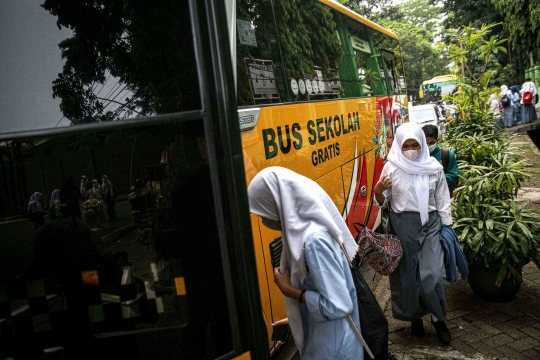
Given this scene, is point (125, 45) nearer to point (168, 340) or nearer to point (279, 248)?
point (168, 340)

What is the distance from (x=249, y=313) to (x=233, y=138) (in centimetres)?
70

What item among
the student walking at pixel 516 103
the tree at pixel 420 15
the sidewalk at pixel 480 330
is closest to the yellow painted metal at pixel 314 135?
the sidewalk at pixel 480 330

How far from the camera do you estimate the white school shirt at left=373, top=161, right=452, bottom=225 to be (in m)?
3.56

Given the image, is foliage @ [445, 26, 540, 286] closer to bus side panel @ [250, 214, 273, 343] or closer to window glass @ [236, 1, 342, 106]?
window glass @ [236, 1, 342, 106]

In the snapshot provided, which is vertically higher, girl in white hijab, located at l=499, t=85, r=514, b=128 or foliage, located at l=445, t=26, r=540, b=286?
girl in white hijab, located at l=499, t=85, r=514, b=128

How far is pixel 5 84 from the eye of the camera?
1.57 meters

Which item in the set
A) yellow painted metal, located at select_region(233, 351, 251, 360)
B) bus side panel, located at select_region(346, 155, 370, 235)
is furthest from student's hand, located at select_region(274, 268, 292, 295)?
bus side panel, located at select_region(346, 155, 370, 235)

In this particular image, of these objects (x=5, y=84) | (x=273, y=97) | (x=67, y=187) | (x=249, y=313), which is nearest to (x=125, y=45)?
(x=5, y=84)

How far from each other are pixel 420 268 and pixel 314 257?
6.31 feet

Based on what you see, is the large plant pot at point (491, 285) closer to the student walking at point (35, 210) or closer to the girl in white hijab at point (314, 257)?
the girl in white hijab at point (314, 257)

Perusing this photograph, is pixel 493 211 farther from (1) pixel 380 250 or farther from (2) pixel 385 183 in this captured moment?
(1) pixel 380 250

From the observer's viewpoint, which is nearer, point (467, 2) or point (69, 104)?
point (69, 104)

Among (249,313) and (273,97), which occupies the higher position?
(273,97)

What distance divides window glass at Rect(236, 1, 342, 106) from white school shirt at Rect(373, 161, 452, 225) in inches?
43.8
